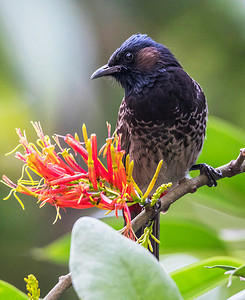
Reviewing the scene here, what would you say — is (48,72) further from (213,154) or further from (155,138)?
(213,154)

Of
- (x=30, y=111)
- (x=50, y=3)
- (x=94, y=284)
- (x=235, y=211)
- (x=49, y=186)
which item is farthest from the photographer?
(x=30, y=111)

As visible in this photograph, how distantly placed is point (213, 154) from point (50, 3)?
1.24 meters

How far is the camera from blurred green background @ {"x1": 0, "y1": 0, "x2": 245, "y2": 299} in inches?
81.2

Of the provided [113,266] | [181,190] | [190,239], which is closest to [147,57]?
[190,239]

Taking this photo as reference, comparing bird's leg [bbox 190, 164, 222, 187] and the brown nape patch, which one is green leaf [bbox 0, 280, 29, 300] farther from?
the brown nape patch

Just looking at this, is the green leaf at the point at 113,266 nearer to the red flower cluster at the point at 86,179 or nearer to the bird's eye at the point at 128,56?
the red flower cluster at the point at 86,179

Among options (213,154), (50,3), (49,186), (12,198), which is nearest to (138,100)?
(213,154)

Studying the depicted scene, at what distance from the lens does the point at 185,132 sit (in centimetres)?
224

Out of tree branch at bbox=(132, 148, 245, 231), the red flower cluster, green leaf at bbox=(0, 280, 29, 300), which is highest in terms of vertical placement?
the red flower cluster

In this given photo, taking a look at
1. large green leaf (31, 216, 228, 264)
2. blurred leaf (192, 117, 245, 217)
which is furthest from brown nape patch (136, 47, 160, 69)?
large green leaf (31, 216, 228, 264)

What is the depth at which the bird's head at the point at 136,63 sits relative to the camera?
224cm

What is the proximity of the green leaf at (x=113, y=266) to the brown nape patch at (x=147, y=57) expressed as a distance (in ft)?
5.32

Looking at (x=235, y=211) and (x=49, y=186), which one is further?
(x=235, y=211)

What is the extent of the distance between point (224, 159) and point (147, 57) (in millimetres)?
630
